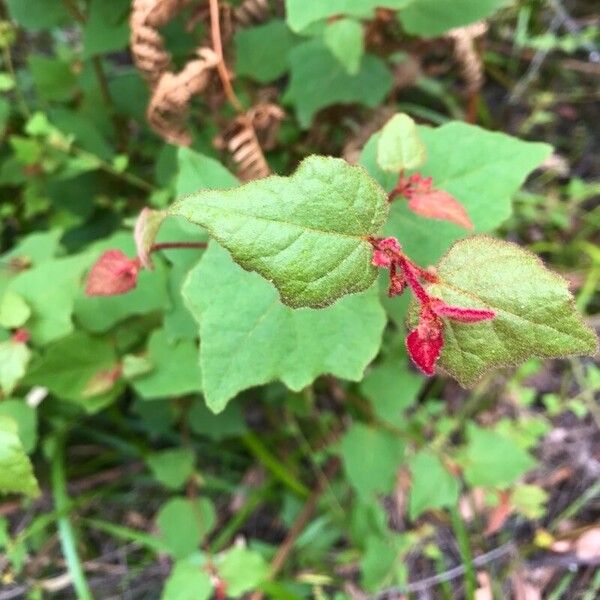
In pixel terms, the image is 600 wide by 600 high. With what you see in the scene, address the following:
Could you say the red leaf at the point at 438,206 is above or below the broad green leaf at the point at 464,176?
above

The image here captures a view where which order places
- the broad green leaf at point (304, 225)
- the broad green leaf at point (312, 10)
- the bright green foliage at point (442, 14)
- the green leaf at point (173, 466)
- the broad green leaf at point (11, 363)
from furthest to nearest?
the green leaf at point (173, 466) < the bright green foliage at point (442, 14) < the broad green leaf at point (11, 363) < the broad green leaf at point (312, 10) < the broad green leaf at point (304, 225)

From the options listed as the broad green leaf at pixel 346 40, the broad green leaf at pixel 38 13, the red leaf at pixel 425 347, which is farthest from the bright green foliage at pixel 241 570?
the broad green leaf at pixel 38 13

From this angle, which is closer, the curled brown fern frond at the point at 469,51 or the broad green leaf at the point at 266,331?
the broad green leaf at the point at 266,331

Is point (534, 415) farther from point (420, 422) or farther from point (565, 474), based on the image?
point (420, 422)

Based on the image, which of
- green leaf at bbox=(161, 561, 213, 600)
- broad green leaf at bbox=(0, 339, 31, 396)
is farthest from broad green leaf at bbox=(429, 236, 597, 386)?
green leaf at bbox=(161, 561, 213, 600)

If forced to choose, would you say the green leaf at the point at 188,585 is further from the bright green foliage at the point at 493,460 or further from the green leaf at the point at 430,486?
the bright green foliage at the point at 493,460

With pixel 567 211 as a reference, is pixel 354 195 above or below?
above

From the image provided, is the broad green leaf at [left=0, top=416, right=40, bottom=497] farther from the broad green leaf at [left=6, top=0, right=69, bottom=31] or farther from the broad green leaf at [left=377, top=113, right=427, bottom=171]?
the broad green leaf at [left=6, top=0, right=69, bottom=31]

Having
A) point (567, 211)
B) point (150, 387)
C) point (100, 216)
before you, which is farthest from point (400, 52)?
point (150, 387)
